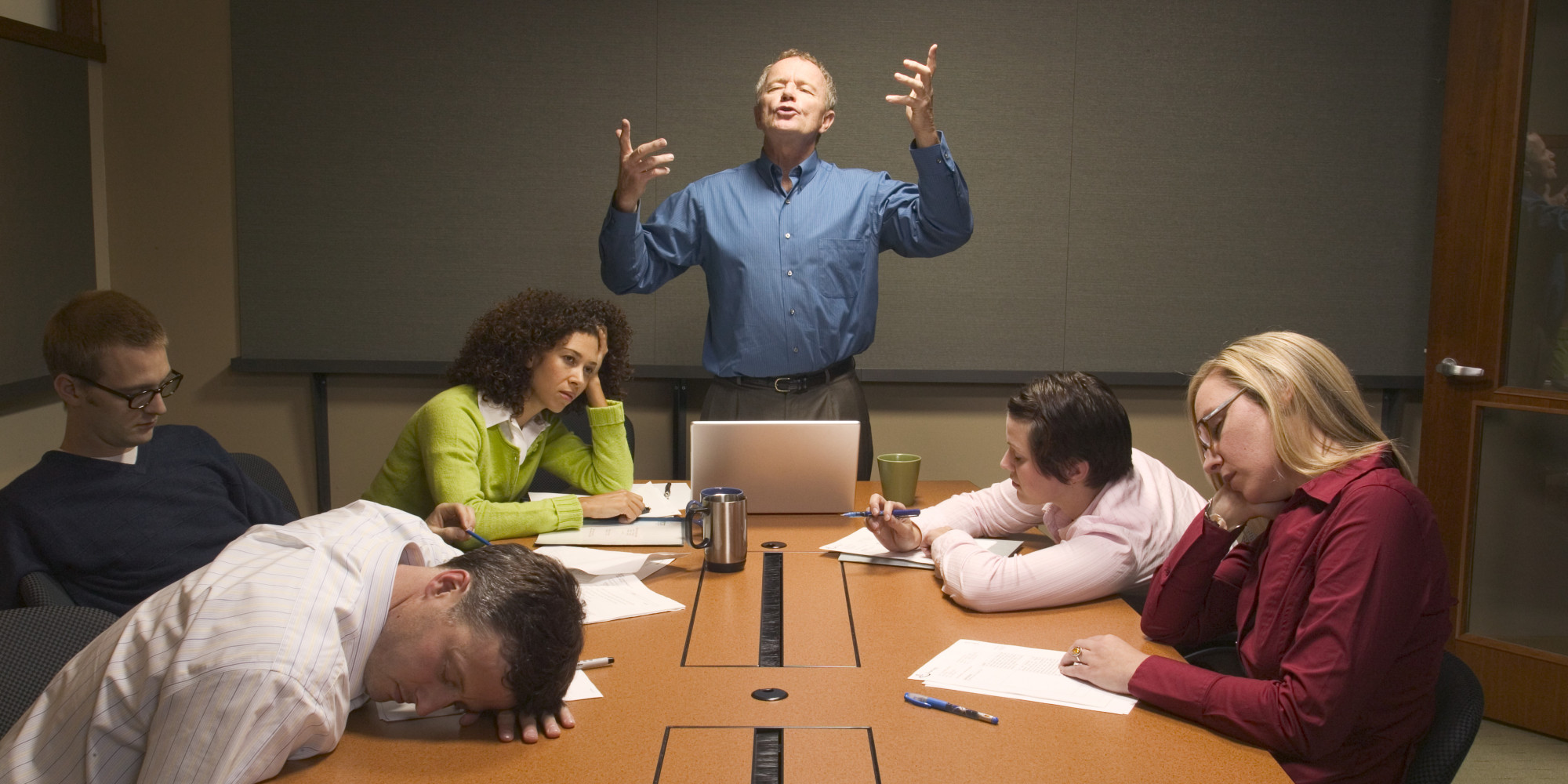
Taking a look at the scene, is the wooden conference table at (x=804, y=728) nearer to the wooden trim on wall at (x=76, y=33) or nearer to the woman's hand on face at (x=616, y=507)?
the woman's hand on face at (x=616, y=507)

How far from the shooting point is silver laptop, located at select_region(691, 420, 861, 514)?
7.61 ft

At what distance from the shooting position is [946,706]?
139cm

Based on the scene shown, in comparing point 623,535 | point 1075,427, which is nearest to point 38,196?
point 623,535


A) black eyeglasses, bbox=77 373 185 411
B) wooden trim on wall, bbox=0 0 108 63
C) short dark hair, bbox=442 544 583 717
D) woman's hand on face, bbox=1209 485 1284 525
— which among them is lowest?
short dark hair, bbox=442 544 583 717

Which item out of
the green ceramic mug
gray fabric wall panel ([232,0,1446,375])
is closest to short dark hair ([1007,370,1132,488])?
the green ceramic mug

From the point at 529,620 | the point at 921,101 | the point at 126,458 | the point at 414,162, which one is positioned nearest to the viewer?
the point at 529,620

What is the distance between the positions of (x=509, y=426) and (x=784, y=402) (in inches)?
37.5

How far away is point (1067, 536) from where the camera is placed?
1973mm

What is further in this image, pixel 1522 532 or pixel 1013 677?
A: pixel 1522 532

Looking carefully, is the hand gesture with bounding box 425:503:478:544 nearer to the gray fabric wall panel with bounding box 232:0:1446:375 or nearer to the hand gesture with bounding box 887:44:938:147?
the hand gesture with bounding box 887:44:938:147

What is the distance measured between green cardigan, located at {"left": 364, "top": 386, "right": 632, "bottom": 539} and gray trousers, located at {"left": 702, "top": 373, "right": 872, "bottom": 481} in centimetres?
56

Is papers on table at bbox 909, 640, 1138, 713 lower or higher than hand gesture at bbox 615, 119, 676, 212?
lower

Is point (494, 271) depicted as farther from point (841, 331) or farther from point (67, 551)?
point (67, 551)

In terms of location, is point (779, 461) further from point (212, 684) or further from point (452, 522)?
point (212, 684)
